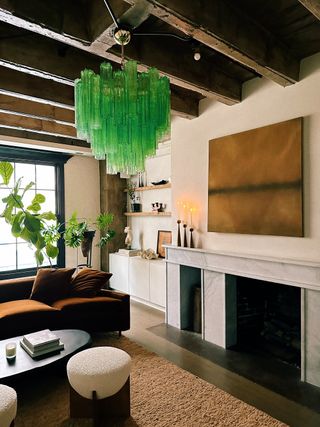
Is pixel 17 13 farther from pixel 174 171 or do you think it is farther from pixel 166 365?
pixel 166 365

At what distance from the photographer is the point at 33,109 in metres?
3.58

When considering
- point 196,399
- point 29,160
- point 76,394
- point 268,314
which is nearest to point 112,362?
point 76,394

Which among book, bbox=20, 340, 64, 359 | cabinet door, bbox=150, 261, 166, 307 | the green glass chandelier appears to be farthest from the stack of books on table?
cabinet door, bbox=150, 261, 166, 307

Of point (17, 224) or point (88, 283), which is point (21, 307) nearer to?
point (88, 283)

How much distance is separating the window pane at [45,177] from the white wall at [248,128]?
102 inches

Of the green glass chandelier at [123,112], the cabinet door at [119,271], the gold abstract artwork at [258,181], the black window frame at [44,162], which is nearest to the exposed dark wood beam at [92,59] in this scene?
the green glass chandelier at [123,112]

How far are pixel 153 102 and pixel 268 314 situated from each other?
9.59ft

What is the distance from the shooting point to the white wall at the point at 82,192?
18.6 ft

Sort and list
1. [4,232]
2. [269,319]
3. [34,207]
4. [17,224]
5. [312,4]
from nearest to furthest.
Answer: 1. [312,4]
2. [269,319]
3. [17,224]
4. [34,207]
5. [4,232]

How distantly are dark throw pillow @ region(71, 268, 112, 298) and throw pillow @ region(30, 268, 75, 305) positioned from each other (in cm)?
9

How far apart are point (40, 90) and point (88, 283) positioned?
7.48 ft

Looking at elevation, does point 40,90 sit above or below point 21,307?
above

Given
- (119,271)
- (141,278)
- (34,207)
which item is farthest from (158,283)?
(34,207)

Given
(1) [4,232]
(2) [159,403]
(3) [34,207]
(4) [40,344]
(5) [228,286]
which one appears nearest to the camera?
(2) [159,403]
